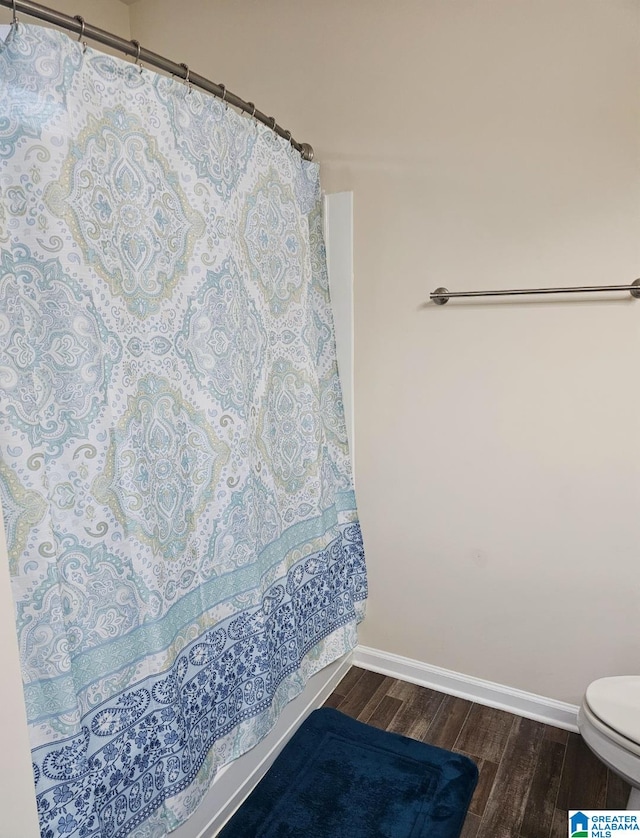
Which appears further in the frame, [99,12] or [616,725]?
[99,12]

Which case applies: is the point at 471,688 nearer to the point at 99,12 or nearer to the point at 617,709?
the point at 617,709

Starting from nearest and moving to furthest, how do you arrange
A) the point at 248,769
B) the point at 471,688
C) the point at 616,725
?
the point at 616,725
the point at 248,769
the point at 471,688

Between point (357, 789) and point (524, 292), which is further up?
point (524, 292)

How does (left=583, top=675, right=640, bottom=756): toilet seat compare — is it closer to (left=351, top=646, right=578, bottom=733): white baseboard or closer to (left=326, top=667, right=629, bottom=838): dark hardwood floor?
(left=326, top=667, right=629, bottom=838): dark hardwood floor

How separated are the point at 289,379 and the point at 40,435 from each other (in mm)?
861

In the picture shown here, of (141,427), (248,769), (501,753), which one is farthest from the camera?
(501,753)

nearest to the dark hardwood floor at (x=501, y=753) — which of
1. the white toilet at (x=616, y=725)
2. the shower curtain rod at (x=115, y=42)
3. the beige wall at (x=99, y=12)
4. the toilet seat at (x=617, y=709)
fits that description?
the white toilet at (x=616, y=725)

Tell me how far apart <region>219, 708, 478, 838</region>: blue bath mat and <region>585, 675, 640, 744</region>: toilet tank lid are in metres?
0.54

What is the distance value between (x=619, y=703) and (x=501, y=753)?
0.61 metres

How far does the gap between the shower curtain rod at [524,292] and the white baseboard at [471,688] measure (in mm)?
1376

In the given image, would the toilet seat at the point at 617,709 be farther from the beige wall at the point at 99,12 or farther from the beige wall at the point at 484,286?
the beige wall at the point at 99,12

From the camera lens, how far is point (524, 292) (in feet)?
5.84

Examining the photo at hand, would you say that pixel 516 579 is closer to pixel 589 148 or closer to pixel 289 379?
pixel 289 379

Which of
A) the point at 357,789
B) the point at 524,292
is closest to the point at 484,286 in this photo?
the point at 524,292
